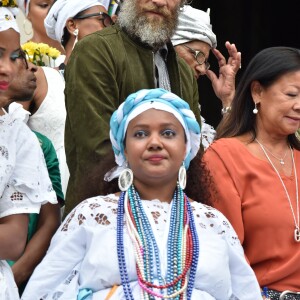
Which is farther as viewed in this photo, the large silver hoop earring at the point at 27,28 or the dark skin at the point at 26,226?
the large silver hoop earring at the point at 27,28

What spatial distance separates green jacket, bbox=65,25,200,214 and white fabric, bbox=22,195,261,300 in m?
0.39

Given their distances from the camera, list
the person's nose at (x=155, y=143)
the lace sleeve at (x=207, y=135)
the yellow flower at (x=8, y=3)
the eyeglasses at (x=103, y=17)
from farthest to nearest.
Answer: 1. the eyeglasses at (x=103, y=17)
2. the lace sleeve at (x=207, y=135)
3. the yellow flower at (x=8, y=3)
4. the person's nose at (x=155, y=143)

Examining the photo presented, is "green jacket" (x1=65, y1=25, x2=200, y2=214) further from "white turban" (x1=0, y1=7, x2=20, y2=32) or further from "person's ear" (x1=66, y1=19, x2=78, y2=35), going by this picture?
"person's ear" (x1=66, y1=19, x2=78, y2=35)

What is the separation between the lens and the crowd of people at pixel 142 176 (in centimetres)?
537

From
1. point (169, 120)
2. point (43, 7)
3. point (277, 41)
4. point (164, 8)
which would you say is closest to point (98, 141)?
point (169, 120)

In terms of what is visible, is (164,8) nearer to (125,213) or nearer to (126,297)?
(125,213)

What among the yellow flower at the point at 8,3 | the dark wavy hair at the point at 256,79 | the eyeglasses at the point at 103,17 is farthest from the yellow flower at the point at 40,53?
the yellow flower at the point at 8,3

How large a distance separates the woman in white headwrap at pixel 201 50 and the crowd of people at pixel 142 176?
0.75 metres

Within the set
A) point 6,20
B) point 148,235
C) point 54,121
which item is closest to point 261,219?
point 148,235

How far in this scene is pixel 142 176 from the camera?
5582mm

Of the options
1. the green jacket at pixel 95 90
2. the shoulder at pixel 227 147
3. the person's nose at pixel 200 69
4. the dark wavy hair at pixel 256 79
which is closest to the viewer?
the green jacket at pixel 95 90

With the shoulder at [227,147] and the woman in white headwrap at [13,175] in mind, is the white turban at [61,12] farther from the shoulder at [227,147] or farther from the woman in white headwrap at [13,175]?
the woman in white headwrap at [13,175]

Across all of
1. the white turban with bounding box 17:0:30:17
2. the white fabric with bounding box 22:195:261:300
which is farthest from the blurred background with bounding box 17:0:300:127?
the white fabric with bounding box 22:195:261:300

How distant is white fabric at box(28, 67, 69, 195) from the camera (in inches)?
270
